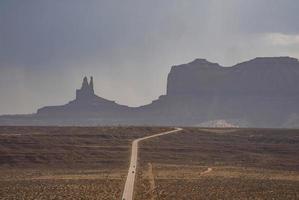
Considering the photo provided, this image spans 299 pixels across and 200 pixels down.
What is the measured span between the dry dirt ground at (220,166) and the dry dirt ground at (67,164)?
368 cm

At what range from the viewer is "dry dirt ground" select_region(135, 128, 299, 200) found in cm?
5544

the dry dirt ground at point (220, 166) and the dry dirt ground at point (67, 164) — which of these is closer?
the dry dirt ground at point (67, 164)

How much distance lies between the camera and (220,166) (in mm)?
86188

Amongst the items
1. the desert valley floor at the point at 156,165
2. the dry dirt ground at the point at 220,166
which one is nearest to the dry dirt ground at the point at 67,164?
the desert valley floor at the point at 156,165

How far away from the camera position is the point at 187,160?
93.7m

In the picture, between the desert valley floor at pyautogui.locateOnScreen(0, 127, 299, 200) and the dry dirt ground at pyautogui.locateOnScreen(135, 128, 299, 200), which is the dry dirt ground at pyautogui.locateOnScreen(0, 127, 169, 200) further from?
the dry dirt ground at pyautogui.locateOnScreen(135, 128, 299, 200)

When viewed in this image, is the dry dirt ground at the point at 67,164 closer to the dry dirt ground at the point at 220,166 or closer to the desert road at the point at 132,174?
the desert road at the point at 132,174

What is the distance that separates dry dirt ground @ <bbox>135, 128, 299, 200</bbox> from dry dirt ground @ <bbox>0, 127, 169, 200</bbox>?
12.1ft

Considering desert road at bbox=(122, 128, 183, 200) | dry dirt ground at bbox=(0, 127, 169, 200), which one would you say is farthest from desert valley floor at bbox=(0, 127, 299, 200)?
desert road at bbox=(122, 128, 183, 200)

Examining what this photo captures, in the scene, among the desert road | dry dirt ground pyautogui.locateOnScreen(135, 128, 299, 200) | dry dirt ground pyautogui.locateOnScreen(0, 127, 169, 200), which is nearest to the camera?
the desert road

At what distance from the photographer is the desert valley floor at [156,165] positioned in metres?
55.4

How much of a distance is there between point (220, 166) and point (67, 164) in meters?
21.4

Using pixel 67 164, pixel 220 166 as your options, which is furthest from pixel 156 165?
pixel 67 164

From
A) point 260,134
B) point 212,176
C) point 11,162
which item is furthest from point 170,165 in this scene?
point 260,134
